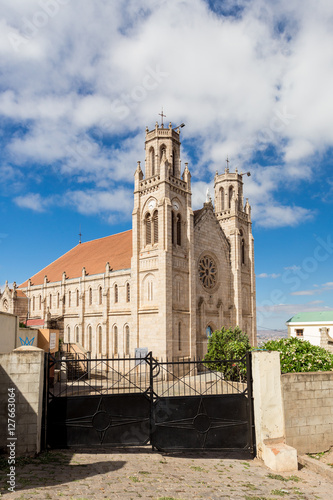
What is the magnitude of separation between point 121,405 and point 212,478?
3.28m

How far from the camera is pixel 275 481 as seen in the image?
9602mm

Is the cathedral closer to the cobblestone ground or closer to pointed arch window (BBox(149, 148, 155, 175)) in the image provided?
pointed arch window (BBox(149, 148, 155, 175))

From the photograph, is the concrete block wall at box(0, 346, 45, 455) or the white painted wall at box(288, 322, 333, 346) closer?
the concrete block wall at box(0, 346, 45, 455)

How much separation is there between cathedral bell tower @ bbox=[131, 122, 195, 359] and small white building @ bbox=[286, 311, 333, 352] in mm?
24185

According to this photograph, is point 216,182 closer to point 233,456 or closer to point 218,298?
point 218,298

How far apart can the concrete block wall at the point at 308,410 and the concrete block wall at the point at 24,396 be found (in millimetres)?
7385

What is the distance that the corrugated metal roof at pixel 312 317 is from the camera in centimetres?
5342

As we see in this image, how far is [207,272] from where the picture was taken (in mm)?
41188

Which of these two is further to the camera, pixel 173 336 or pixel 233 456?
pixel 173 336

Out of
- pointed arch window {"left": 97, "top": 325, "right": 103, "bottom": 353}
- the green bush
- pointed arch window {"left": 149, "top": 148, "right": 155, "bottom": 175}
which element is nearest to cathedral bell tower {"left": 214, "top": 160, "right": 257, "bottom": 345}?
pointed arch window {"left": 149, "top": 148, "right": 155, "bottom": 175}

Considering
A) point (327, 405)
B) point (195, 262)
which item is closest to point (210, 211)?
point (195, 262)

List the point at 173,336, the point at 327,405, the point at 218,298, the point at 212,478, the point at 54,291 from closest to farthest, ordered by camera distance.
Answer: the point at 212,478 < the point at 327,405 < the point at 173,336 < the point at 218,298 < the point at 54,291

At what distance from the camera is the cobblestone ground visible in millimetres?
8234

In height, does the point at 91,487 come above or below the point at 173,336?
below
